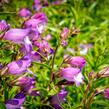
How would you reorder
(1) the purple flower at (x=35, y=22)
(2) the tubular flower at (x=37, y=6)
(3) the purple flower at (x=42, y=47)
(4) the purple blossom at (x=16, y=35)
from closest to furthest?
(4) the purple blossom at (x=16, y=35) → (1) the purple flower at (x=35, y=22) → (3) the purple flower at (x=42, y=47) → (2) the tubular flower at (x=37, y=6)

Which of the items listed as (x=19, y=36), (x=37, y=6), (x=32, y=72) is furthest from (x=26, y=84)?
(x=37, y=6)

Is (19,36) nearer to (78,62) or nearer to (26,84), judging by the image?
(26,84)

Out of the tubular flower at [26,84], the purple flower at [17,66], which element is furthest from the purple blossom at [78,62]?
the purple flower at [17,66]

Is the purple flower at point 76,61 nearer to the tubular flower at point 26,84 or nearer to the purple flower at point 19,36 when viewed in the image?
the tubular flower at point 26,84

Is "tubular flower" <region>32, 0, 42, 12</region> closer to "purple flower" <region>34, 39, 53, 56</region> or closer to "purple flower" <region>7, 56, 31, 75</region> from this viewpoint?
"purple flower" <region>34, 39, 53, 56</region>

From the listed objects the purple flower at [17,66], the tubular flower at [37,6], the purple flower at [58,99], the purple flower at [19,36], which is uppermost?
the tubular flower at [37,6]

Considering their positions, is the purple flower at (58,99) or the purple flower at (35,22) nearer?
the purple flower at (35,22)

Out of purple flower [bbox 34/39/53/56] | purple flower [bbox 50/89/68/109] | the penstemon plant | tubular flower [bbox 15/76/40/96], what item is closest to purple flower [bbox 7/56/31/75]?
the penstemon plant
